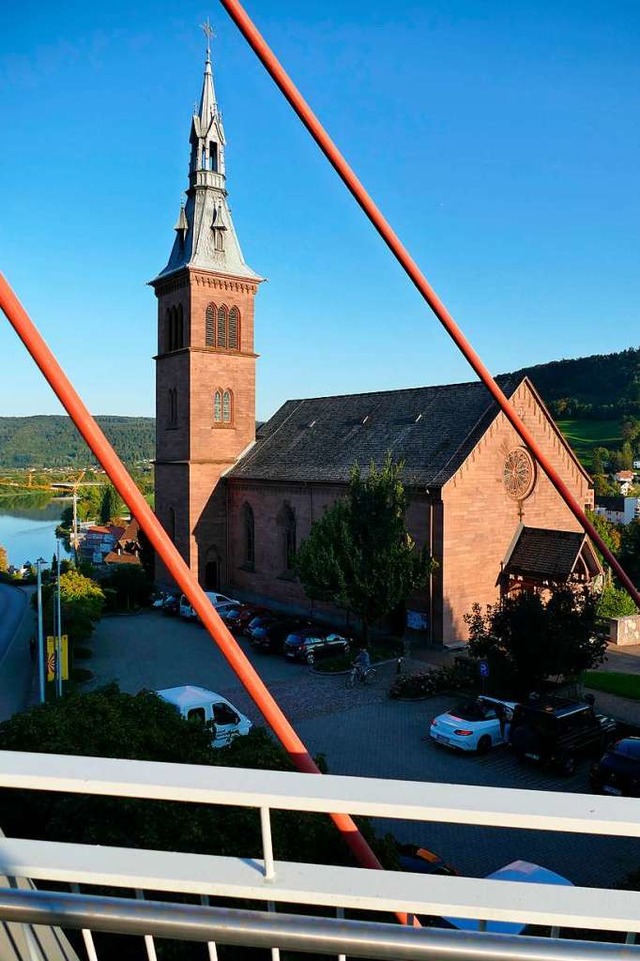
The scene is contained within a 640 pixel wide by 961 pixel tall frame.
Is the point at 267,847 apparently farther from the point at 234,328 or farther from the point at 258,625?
the point at 234,328

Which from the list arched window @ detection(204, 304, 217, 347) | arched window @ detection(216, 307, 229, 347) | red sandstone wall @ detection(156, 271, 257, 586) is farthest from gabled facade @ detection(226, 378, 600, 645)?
arched window @ detection(204, 304, 217, 347)

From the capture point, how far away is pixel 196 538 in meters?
35.8

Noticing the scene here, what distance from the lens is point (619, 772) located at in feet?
43.8

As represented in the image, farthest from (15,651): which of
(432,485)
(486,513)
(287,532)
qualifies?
(486,513)

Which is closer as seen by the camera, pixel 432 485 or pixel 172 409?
pixel 432 485

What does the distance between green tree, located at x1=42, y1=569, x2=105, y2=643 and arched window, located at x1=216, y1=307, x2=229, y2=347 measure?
14.0 metres

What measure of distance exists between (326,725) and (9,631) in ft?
64.5

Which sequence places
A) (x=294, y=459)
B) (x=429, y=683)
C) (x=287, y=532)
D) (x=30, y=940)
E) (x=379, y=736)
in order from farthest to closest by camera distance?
1. (x=294, y=459)
2. (x=287, y=532)
3. (x=429, y=683)
4. (x=379, y=736)
5. (x=30, y=940)

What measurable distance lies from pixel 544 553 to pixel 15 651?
70.1 ft

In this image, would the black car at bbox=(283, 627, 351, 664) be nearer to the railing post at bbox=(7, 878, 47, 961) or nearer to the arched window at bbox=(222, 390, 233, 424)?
the arched window at bbox=(222, 390, 233, 424)

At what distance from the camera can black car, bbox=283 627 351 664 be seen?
79.8ft

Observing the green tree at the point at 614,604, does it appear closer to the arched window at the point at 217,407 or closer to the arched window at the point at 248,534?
the arched window at the point at 248,534

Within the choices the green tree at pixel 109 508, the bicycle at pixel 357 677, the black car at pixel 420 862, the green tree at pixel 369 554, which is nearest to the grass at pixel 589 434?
the green tree at pixel 109 508

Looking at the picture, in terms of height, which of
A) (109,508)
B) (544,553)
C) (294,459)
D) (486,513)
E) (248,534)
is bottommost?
(109,508)
